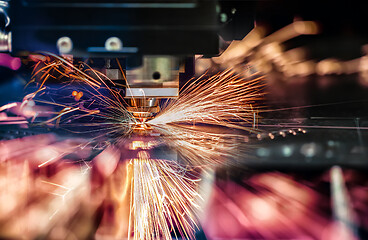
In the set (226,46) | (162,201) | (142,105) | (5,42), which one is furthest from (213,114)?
(5,42)

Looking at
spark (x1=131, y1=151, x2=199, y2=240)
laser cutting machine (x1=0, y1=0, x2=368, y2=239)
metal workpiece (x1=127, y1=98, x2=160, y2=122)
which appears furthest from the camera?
metal workpiece (x1=127, y1=98, x2=160, y2=122)

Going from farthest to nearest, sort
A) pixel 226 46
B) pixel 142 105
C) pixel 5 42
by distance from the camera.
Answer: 1. pixel 142 105
2. pixel 226 46
3. pixel 5 42

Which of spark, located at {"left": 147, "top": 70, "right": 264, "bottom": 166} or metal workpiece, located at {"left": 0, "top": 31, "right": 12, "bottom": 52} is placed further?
spark, located at {"left": 147, "top": 70, "right": 264, "bottom": 166}

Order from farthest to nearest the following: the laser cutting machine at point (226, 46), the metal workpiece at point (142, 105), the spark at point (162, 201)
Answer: the metal workpiece at point (142, 105) < the laser cutting machine at point (226, 46) < the spark at point (162, 201)

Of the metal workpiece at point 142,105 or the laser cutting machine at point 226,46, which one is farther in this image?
the metal workpiece at point 142,105

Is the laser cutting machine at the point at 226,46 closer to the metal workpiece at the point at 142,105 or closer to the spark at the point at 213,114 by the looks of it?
the metal workpiece at the point at 142,105

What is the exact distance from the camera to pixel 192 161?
1029 millimetres

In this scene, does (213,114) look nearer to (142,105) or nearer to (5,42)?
(142,105)

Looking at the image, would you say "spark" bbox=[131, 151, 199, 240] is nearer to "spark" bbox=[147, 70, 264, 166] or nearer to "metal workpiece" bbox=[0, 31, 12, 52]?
"spark" bbox=[147, 70, 264, 166]

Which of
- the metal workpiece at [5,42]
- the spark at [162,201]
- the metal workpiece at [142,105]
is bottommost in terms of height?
the spark at [162,201]

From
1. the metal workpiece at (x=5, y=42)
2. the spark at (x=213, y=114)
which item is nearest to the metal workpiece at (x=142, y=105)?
the spark at (x=213, y=114)

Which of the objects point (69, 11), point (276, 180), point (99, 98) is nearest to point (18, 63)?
point (99, 98)

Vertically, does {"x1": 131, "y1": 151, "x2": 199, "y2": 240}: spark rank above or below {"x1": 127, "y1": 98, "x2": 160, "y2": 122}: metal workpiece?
below

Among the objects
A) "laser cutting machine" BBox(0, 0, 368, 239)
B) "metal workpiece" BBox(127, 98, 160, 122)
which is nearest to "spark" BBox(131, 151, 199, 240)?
"laser cutting machine" BBox(0, 0, 368, 239)
